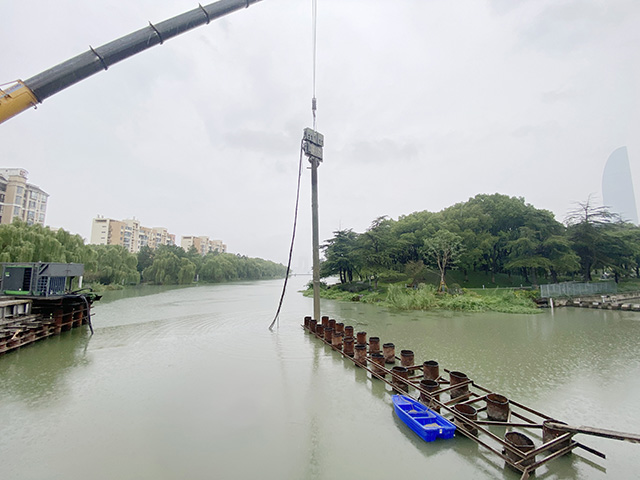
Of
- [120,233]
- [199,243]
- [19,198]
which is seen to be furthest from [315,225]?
[199,243]

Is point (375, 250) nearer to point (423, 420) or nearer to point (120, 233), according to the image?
point (423, 420)

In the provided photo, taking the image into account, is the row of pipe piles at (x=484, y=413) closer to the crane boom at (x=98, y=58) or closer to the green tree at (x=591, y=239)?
the crane boom at (x=98, y=58)

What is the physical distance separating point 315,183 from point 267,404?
28.6 ft

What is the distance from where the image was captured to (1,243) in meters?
19.4

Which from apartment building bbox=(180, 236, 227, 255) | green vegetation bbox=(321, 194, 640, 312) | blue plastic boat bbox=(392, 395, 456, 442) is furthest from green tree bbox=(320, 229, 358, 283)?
apartment building bbox=(180, 236, 227, 255)

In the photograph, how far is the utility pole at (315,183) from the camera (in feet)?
38.8

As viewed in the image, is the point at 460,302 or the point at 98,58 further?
the point at 460,302

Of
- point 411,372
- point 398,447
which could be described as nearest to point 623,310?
point 411,372

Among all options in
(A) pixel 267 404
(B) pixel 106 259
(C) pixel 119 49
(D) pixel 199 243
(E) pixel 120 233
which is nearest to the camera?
(A) pixel 267 404

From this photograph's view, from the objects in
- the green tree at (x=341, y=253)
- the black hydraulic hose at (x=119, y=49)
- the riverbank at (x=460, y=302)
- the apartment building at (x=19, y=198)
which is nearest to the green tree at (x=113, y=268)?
the apartment building at (x=19, y=198)

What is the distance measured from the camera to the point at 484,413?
505 centimetres

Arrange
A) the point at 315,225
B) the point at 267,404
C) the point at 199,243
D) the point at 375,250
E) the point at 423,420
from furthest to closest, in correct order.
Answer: the point at 199,243 < the point at 375,250 < the point at 315,225 < the point at 267,404 < the point at 423,420

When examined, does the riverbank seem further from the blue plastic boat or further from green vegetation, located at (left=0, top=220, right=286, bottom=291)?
green vegetation, located at (left=0, top=220, right=286, bottom=291)

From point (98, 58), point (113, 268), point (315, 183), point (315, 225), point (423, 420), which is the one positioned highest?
point (98, 58)
